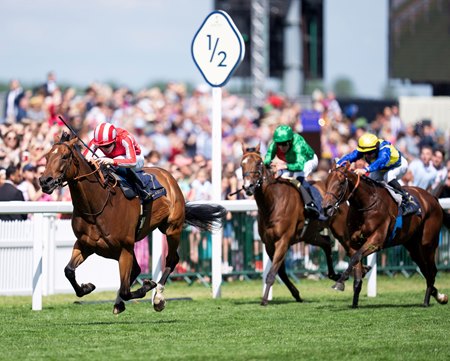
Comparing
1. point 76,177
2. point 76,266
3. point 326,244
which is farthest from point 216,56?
point 76,266

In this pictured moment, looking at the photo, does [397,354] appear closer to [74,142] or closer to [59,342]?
[59,342]

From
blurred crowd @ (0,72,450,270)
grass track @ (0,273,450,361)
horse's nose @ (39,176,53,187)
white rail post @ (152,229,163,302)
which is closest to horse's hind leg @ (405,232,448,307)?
grass track @ (0,273,450,361)

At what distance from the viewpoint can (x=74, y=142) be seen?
10930 millimetres

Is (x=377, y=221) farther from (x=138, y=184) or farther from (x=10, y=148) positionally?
(x=10, y=148)

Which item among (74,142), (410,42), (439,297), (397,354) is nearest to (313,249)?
(439,297)

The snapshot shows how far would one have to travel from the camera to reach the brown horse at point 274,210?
1320 centimetres

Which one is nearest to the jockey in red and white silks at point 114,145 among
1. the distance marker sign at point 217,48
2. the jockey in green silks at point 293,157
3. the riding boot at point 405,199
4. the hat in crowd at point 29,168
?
the jockey in green silks at point 293,157

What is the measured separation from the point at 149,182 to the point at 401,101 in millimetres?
17307

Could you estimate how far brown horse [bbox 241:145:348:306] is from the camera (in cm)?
1320

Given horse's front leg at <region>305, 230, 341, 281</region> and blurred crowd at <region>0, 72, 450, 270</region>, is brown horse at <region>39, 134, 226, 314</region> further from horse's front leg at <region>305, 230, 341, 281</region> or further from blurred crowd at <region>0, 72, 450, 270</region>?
horse's front leg at <region>305, 230, 341, 281</region>

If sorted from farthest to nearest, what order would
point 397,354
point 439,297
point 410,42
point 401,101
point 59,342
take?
point 401,101 < point 410,42 < point 439,297 < point 59,342 < point 397,354

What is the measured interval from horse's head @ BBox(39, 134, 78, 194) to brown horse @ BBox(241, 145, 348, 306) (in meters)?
2.70

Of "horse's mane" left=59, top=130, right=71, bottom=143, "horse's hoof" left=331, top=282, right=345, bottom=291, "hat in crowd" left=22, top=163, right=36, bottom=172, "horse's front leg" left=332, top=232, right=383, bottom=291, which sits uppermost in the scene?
"horse's mane" left=59, top=130, right=71, bottom=143

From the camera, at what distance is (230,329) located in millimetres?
10781
